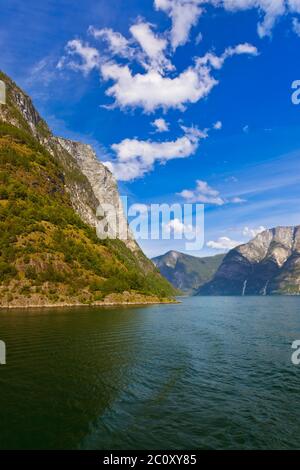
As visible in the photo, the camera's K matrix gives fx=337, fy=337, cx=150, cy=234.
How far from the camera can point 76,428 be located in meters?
24.8

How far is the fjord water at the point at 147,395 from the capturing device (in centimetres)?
2347

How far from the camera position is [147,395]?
3281 cm

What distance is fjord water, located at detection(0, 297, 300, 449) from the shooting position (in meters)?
23.5

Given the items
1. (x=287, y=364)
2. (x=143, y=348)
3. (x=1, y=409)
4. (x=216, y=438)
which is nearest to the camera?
(x=216, y=438)

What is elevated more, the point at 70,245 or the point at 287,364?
the point at 70,245

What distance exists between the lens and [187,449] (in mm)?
21953

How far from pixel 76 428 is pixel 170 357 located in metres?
27.6

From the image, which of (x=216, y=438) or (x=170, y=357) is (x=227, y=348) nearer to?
(x=170, y=357)
